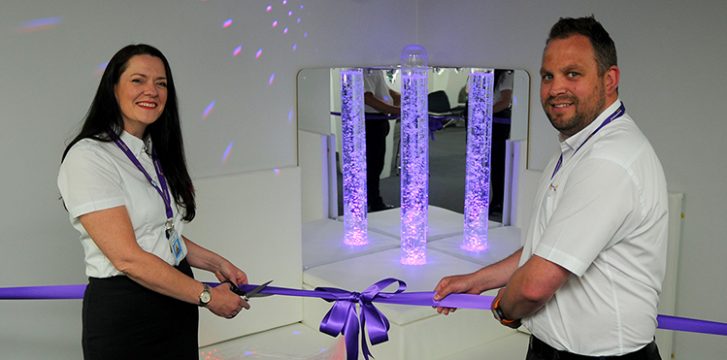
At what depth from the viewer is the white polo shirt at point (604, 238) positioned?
63.9 inches

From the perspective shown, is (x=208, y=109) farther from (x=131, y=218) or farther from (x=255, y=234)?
(x=131, y=218)

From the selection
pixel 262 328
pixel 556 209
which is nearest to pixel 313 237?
pixel 262 328

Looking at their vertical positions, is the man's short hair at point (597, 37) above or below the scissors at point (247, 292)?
above

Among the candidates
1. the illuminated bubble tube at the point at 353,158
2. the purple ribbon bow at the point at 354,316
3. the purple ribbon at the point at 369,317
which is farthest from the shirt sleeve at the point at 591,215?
the illuminated bubble tube at the point at 353,158

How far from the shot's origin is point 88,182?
6.36ft

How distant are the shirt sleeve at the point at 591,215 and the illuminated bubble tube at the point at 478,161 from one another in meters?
2.01

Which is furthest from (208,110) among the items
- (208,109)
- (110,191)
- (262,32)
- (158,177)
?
(110,191)

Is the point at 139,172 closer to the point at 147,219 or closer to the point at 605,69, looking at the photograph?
the point at 147,219

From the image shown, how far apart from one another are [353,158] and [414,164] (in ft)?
0.99

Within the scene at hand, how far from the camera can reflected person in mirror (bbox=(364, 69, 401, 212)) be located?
12.2 ft

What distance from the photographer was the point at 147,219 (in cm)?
205

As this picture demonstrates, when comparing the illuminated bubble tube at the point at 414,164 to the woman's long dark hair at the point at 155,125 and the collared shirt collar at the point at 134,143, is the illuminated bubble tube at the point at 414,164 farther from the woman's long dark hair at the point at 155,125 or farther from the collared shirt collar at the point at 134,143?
the collared shirt collar at the point at 134,143

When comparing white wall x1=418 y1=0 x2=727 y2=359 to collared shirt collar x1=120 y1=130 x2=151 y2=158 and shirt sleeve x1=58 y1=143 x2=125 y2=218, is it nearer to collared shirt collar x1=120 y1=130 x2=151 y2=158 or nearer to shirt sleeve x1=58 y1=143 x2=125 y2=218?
collared shirt collar x1=120 y1=130 x2=151 y2=158

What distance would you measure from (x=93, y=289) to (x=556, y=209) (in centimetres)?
122
